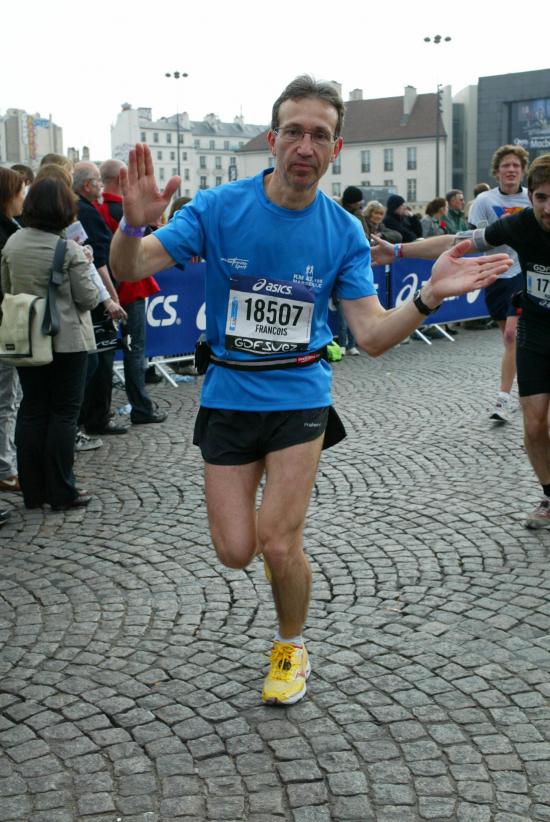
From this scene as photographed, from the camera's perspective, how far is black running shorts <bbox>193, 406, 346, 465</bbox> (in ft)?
11.6

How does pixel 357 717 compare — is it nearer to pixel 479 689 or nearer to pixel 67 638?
pixel 479 689

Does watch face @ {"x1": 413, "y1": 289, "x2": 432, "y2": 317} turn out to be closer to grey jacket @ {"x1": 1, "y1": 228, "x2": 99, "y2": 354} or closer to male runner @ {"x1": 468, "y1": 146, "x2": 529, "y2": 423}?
grey jacket @ {"x1": 1, "y1": 228, "x2": 99, "y2": 354}

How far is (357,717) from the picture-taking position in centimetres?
338

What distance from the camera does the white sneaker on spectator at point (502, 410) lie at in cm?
854

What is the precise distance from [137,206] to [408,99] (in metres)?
101

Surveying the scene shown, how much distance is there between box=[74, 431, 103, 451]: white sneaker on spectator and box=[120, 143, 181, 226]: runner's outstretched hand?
15.8 feet

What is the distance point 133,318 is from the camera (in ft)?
28.6

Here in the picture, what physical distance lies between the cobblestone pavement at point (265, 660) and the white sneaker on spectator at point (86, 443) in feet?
3.06

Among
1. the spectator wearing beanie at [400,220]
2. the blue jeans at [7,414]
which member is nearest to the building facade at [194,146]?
the spectator wearing beanie at [400,220]

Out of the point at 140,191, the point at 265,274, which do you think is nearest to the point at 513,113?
the point at 265,274

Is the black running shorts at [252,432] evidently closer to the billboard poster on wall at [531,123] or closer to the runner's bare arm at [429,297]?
the runner's bare arm at [429,297]

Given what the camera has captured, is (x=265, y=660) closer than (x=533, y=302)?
Yes

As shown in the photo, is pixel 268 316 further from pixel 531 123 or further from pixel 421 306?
pixel 531 123

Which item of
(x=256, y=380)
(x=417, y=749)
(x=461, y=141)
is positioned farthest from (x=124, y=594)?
(x=461, y=141)
